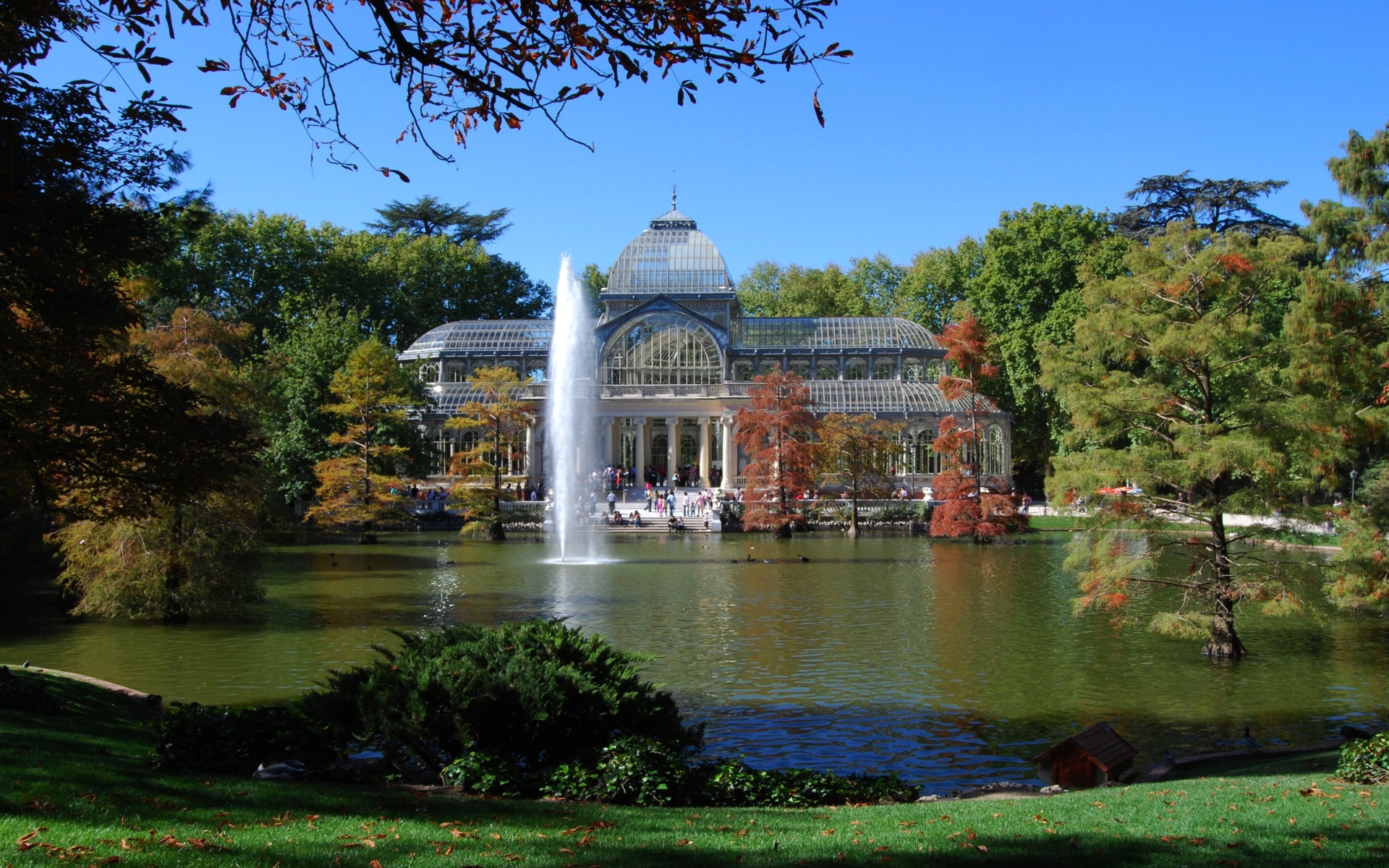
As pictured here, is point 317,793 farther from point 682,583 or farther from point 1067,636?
point 682,583

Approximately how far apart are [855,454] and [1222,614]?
25.1 m

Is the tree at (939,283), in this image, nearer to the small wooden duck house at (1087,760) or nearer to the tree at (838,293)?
the tree at (838,293)

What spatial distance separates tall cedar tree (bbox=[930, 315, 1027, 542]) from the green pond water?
884 centimetres

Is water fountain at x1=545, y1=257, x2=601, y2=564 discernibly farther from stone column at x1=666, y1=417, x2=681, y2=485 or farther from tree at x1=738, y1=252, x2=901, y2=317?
tree at x1=738, y1=252, x2=901, y2=317

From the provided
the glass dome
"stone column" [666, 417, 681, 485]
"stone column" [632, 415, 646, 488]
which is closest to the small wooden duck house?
"stone column" [632, 415, 646, 488]

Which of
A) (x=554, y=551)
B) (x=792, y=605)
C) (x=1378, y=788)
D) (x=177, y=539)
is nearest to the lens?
(x=1378, y=788)

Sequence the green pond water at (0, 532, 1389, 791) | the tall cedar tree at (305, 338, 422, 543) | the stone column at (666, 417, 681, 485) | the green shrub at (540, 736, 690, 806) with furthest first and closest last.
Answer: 1. the stone column at (666, 417, 681, 485)
2. the tall cedar tree at (305, 338, 422, 543)
3. the green pond water at (0, 532, 1389, 791)
4. the green shrub at (540, 736, 690, 806)

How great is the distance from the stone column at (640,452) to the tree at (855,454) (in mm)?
12765

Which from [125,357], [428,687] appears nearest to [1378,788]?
[428,687]

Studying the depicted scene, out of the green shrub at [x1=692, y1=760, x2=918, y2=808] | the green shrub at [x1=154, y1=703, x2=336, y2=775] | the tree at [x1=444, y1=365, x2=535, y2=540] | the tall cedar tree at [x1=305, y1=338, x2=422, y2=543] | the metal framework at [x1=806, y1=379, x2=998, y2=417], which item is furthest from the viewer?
the metal framework at [x1=806, y1=379, x2=998, y2=417]

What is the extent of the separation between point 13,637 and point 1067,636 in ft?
55.9

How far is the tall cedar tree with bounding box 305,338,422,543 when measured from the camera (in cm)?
3625

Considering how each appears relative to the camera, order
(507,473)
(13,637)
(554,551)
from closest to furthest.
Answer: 1. (13,637)
2. (554,551)
3. (507,473)

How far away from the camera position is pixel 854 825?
23.1 ft
